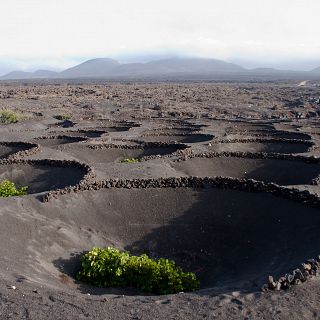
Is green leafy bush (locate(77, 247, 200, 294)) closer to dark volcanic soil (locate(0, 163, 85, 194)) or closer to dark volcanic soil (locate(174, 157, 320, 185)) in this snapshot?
dark volcanic soil (locate(0, 163, 85, 194))

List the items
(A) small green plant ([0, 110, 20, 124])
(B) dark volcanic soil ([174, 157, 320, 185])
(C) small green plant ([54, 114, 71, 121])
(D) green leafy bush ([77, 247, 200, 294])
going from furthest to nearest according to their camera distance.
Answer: (C) small green plant ([54, 114, 71, 121])
(A) small green plant ([0, 110, 20, 124])
(B) dark volcanic soil ([174, 157, 320, 185])
(D) green leafy bush ([77, 247, 200, 294])

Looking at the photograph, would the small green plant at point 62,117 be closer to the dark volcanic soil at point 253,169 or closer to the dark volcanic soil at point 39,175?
the dark volcanic soil at point 39,175

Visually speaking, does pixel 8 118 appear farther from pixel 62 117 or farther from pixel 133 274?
pixel 133 274

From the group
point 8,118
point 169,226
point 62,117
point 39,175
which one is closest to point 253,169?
point 169,226

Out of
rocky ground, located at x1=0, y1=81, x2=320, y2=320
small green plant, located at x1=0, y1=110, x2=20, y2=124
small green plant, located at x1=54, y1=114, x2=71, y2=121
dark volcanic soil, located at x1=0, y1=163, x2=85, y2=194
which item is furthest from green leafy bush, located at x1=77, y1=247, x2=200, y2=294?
small green plant, located at x1=54, y1=114, x2=71, y2=121

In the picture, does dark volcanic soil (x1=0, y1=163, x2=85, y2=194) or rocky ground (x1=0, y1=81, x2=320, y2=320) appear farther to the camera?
dark volcanic soil (x1=0, y1=163, x2=85, y2=194)

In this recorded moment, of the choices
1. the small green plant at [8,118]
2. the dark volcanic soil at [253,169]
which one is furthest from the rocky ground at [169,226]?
the small green plant at [8,118]

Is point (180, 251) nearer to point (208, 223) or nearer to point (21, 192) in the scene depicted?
point (208, 223)

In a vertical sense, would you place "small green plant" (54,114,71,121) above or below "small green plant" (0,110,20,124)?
below

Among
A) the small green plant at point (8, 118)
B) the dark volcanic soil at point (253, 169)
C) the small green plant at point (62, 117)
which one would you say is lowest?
the small green plant at point (62, 117)

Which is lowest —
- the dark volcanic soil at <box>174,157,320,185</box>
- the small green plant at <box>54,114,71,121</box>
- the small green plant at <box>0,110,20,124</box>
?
the small green plant at <box>54,114,71,121</box>
